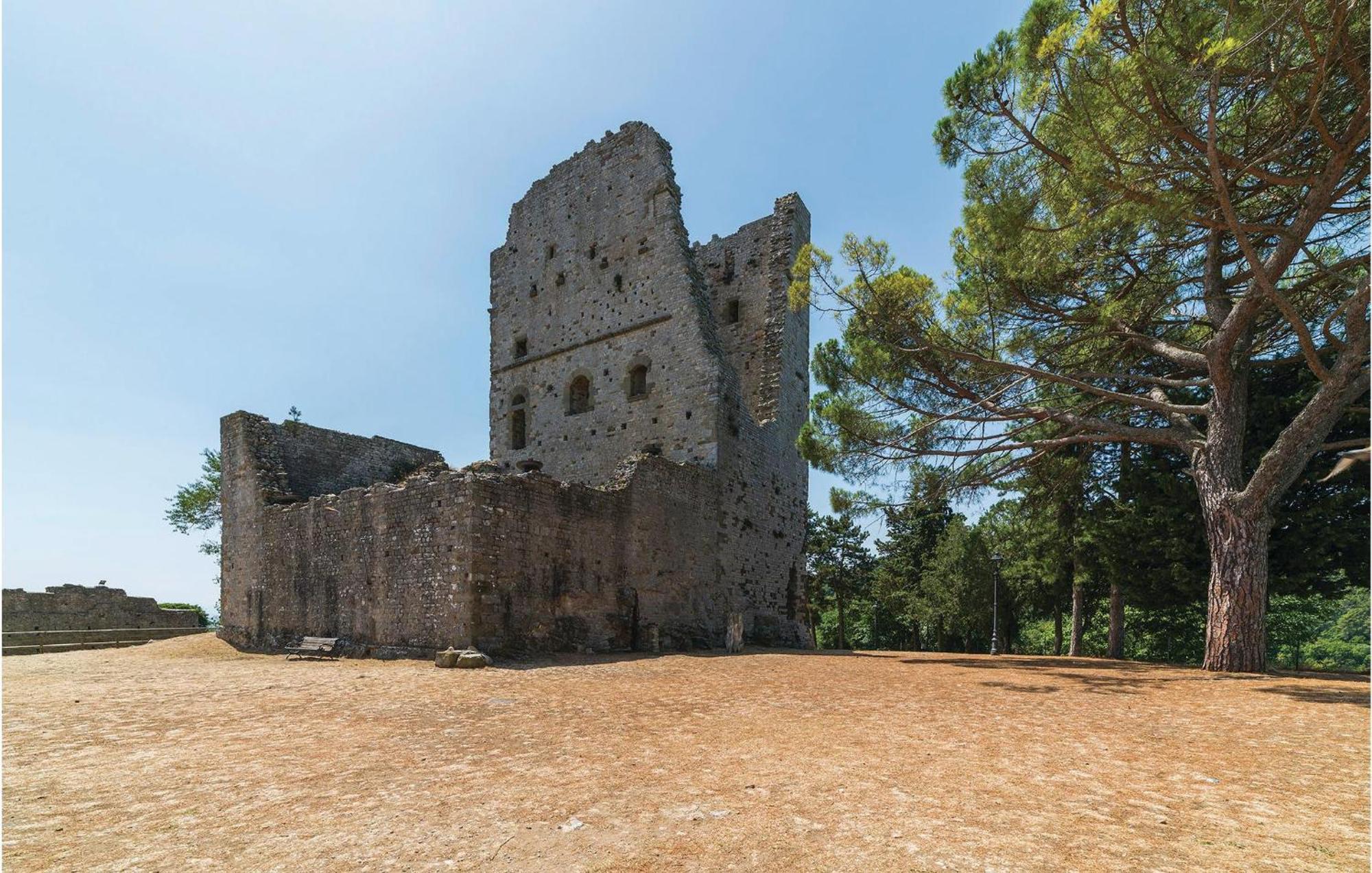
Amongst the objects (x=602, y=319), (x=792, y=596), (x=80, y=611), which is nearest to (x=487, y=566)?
(x=602, y=319)

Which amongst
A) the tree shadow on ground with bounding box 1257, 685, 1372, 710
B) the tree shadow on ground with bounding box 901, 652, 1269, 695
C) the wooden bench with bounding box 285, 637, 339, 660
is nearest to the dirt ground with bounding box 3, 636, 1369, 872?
the tree shadow on ground with bounding box 1257, 685, 1372, 710

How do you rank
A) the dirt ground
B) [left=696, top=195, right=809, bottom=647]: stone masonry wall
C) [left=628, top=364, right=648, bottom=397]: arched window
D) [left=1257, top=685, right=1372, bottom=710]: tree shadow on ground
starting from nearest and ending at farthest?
1. the dirt ground
2. [left=1257, top=685, right=1372, bottom=710]: tree shadow on ground
3. [left=696, top=195, right=809, bottom=647]: stone masonry wall
4. [left=628, top=364, right=648, bottom=397]: arched window

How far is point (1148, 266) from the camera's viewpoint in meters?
12.8

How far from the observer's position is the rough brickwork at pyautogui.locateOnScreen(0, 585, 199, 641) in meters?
18.6

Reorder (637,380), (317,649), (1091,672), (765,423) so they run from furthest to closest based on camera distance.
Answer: (637,380), (765,423), (317,649), (1091,672)

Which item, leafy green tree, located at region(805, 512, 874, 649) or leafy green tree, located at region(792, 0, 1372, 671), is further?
leafy green tree, located at region(805, 512, 874, 649)

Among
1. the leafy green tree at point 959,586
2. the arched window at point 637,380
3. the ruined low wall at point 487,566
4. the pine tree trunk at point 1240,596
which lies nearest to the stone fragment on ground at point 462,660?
the ruined low wall at point 487,566

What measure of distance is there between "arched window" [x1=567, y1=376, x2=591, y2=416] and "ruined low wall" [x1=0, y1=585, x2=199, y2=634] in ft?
50.0

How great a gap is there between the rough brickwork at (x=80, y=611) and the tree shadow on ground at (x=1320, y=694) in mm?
27332

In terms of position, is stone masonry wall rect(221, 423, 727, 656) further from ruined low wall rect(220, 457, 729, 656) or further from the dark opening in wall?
the dark opening in wall

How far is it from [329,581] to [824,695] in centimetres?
1080

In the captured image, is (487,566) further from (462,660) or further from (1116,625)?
(1116,625)

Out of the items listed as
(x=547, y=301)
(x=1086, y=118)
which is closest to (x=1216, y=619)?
(x=1086, y=118)

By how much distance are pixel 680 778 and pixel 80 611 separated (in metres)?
24.0
